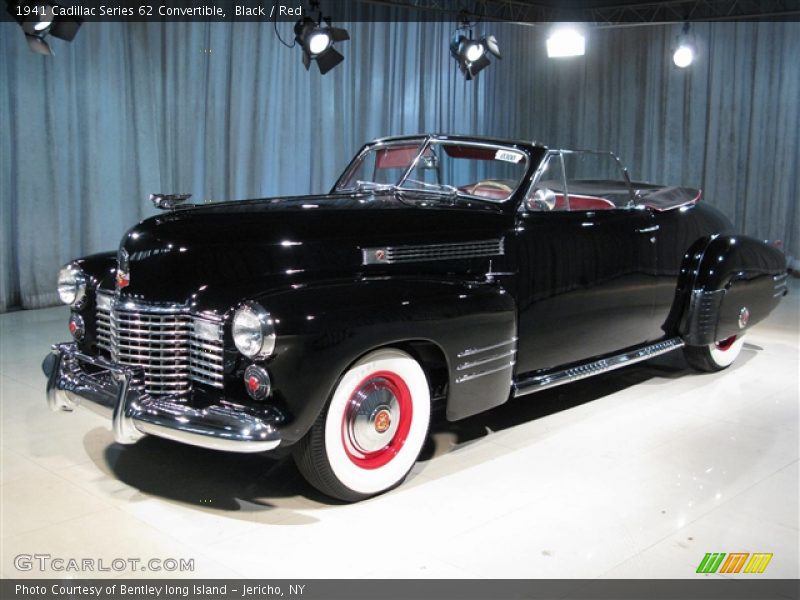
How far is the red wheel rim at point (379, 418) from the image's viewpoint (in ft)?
10.6

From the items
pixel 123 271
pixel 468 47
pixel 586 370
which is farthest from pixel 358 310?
pixel 468 47

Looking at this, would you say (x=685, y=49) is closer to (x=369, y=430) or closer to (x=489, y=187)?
(x=489, y=187)

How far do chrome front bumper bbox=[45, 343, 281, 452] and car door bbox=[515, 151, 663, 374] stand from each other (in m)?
1.57

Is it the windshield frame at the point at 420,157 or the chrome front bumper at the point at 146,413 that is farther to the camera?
the windshield frame at the point at 420,157

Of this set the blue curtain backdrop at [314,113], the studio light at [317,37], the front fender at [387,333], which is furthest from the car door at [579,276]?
the blue curtain backdrop at [314,113]

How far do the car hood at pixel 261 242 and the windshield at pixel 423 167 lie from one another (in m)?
0.58

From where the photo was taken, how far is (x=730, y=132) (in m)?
10.8

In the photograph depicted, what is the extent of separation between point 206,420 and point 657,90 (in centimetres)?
990

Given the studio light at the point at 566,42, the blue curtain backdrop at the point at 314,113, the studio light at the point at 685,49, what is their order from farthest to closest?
the studio light at the point at 566,42
the studio light at the point at 685,49
the blue curtain backdrop at the point at 314,113

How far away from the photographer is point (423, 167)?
177 inches

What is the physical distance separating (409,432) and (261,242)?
972 mm

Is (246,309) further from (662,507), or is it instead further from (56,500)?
(662,507)

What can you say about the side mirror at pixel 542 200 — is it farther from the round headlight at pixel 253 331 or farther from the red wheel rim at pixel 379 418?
the round headlight at pixel 253 331

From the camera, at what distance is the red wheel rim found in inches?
128
